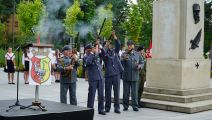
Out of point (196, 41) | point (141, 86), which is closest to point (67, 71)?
point (141, 86)

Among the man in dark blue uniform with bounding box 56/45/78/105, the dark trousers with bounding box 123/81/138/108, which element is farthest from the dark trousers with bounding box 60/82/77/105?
the dark trousers with bounding box 123/81/138/108

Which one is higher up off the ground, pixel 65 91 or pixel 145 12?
pixel 145 12

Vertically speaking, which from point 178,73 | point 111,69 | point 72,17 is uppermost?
point 72,17

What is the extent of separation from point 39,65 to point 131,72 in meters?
4.36

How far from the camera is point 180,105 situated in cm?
1138

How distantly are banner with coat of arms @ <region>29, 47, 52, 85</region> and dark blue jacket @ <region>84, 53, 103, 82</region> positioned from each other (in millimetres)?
2811

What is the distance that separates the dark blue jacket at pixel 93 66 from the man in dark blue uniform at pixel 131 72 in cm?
119

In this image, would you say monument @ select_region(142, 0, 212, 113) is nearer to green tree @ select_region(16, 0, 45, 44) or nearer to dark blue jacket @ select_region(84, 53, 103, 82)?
dark blue jacket @ select_region(84, 53, 103, 82)

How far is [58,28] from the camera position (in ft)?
129

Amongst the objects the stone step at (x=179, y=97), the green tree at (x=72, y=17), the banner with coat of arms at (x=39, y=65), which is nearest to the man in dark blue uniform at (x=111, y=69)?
the stone step at (x=179, y=97)

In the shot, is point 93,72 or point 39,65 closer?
point 39,65

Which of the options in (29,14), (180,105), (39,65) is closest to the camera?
(39,65)

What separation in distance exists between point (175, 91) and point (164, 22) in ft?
7.04

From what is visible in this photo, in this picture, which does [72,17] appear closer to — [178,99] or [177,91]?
[177,91]
